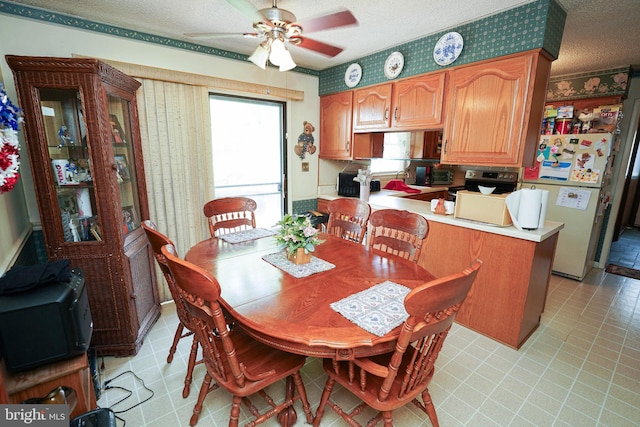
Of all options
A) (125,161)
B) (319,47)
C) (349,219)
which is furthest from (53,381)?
(319,47)

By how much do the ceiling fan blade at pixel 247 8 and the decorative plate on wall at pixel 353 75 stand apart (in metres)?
1.82

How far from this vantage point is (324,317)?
1177mm

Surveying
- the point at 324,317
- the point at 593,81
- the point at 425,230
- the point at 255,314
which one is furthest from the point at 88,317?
the point at 593,81

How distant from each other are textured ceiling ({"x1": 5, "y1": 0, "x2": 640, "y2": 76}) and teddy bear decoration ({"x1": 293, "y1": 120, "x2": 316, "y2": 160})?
40.9 inches

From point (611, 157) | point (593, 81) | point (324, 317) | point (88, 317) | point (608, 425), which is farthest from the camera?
point (593, 81)

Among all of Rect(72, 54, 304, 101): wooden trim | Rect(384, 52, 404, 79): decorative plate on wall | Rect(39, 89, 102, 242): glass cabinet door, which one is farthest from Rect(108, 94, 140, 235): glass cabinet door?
Rect(384, 52, 404, 79): decorative plate on wall

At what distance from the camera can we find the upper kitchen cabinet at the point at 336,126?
3.42 metres

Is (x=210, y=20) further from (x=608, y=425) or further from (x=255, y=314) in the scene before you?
(x=608, y=425)

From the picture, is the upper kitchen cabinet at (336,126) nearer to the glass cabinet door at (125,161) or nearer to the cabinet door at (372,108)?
the cabinet door at (372,108)

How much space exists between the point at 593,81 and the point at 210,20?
4181 mm

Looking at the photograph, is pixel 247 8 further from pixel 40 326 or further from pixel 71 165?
pixel 40 326

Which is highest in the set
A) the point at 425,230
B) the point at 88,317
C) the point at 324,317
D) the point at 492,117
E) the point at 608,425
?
the point at 492,117

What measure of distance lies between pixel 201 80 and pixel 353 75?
1603 millimetres

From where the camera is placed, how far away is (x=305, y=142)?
3.60 m
